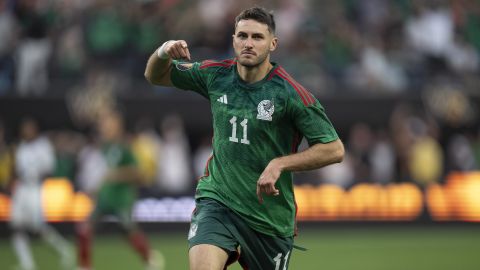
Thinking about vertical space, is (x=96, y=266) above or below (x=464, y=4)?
below

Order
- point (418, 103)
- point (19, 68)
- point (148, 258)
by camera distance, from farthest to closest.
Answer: point (418, 103), point (19, 68), point (148, 258)

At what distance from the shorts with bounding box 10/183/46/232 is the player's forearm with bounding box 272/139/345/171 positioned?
9548mm

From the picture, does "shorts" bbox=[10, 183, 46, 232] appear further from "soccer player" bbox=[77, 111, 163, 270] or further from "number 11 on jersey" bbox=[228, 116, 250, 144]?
"number 11 on jersey" bbox=[228, 116, 250, 144]

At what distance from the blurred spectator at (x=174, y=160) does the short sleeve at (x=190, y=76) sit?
434 inches

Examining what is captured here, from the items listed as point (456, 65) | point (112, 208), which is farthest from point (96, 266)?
point (456, 65)

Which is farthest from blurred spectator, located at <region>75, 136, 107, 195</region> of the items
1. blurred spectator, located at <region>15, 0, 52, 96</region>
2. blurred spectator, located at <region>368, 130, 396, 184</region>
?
blurred spectator, located at <region>368, 130, 396, 184</region>

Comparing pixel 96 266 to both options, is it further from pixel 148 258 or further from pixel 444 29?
pixel 444 29

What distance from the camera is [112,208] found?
13859mm

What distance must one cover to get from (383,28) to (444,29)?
139 centimetres

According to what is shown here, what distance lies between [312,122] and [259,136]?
0.42 metres

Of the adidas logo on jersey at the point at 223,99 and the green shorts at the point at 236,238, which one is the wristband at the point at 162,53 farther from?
the green shorts at the point at 236,238

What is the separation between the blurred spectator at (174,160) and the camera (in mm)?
18531

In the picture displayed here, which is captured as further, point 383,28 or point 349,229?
point 383,28

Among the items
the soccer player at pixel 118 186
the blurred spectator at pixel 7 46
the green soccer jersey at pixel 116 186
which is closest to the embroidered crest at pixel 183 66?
the soccer player at pixel 118 186
